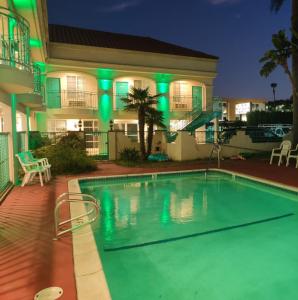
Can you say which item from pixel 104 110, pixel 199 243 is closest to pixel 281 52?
pixel 104 110

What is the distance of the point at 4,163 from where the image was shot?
8.85 meters

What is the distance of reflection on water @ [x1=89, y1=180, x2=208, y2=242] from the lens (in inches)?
287

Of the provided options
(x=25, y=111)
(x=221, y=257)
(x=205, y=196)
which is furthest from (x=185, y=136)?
(x=221, y=257)

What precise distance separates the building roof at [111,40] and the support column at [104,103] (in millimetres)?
2665

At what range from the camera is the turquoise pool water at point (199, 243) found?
14.5 ft

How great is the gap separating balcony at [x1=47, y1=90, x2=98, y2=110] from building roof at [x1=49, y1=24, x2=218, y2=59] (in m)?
3.40

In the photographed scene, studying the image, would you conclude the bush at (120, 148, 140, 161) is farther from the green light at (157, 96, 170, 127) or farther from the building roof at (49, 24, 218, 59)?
the building roof at (49, 24, 218, 59)

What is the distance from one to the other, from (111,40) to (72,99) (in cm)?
630

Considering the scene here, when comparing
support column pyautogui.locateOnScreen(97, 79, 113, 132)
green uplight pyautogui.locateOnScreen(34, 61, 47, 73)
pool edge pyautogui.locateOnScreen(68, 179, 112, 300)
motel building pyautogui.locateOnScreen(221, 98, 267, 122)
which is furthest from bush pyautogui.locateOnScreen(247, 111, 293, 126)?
pool edge pyautogui.locateOnScreen(68, 179, 112, 300)

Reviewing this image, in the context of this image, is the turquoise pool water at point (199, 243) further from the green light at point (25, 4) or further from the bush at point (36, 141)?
the bush at point (36, 141)

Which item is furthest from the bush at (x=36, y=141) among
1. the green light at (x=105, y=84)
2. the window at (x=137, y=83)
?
the window at (x=137, y=83)

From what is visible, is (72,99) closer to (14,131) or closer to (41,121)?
(41,121)

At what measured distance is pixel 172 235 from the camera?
6395 mm

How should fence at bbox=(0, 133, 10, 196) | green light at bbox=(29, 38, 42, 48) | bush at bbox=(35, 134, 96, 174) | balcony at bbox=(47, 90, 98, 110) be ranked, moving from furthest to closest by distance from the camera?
1. balcony at bbox=(47, 90, 98, 110)
2. green light at bbox=(29, 38, 42, 48)
3. bush at bbox=(35, 134, 96, 174)
4. fence at bbox=(0, 133, 10, 196)
